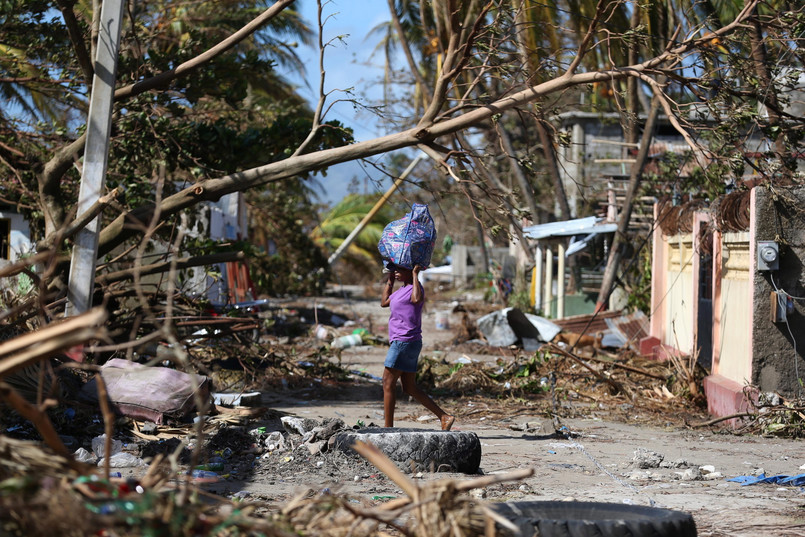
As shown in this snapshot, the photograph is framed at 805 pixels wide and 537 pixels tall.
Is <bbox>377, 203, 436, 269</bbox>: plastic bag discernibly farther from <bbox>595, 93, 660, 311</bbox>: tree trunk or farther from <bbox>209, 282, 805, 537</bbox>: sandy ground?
<bbox>595, 93, 660, 311</bbox>: tree trunk

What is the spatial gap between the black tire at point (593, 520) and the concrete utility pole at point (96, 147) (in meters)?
5.43

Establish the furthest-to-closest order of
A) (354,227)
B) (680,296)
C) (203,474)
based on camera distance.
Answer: (354,227) < (680,296) < (203,474)

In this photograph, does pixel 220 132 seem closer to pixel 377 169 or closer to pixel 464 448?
pixel 377 169

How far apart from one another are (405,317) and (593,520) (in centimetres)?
358

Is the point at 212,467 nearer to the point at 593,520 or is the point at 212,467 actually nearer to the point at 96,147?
the point at 593,520

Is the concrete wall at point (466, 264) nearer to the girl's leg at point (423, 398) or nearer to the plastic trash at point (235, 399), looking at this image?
the plastic trash at point (235, 399)

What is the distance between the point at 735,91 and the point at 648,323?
6.56 meters

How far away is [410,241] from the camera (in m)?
7.15

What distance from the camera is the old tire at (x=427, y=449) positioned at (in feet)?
19.1

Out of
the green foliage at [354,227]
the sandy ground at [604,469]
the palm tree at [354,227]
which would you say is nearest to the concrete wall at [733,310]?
the sandy ground at [604,469]

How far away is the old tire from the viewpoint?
5812 mm

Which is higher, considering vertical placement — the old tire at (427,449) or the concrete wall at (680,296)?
the concrete wall at (680,296)

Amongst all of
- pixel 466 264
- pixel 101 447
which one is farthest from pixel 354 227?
pixel 101 447

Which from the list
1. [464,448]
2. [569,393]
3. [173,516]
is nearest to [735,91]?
[569,393]
